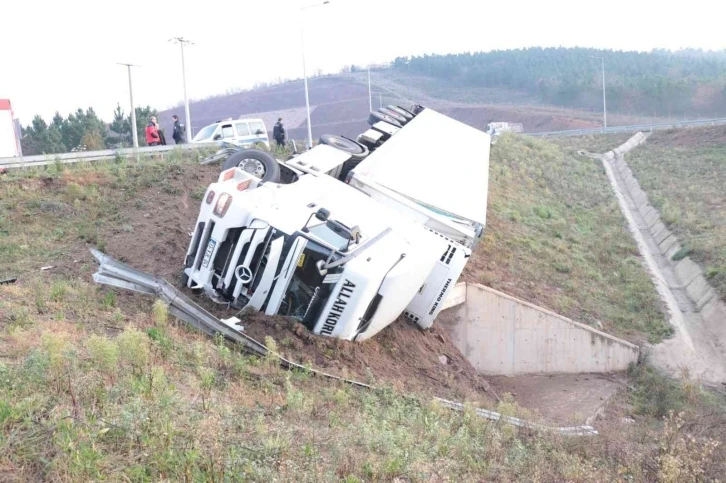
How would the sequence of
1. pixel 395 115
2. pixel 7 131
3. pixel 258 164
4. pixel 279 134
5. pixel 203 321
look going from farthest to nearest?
pixel 279 134 < pixel 7 131 < pixel 395 115 < pixel 258 164 < pixel 203 321

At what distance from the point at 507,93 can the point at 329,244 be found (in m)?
103

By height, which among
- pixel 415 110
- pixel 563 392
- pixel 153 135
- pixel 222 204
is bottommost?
pixel 563 392

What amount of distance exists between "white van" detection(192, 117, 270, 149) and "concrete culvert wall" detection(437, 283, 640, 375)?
9606mm

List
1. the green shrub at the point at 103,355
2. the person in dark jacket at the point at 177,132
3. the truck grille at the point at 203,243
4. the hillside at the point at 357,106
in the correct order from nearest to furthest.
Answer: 1. the green shrub at the point at 103,355
2. the truck grille at the point at 203,243
3. the person in dark jacket at the point at 177,132
4. the hillside at the point at 357,106

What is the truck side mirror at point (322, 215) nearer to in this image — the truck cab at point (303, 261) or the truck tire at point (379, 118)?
the truck cab at point (303, 261)

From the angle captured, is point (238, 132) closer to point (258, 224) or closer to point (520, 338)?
point (520, 338)

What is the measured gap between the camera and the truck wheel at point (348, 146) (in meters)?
14.2

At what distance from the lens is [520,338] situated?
14461 mm

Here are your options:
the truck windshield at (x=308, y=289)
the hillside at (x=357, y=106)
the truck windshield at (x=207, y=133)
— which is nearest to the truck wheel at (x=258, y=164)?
the truck windshield at (x=308, y=289)

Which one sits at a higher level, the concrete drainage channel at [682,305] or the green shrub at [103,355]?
the green shrub at [103,355]

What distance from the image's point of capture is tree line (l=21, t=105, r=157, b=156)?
49.0m

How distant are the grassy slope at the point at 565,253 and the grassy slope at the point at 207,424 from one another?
17.5ft

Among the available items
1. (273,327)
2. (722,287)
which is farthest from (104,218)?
(722,287)

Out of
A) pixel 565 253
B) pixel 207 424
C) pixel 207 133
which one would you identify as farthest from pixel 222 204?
pixel 207 133
